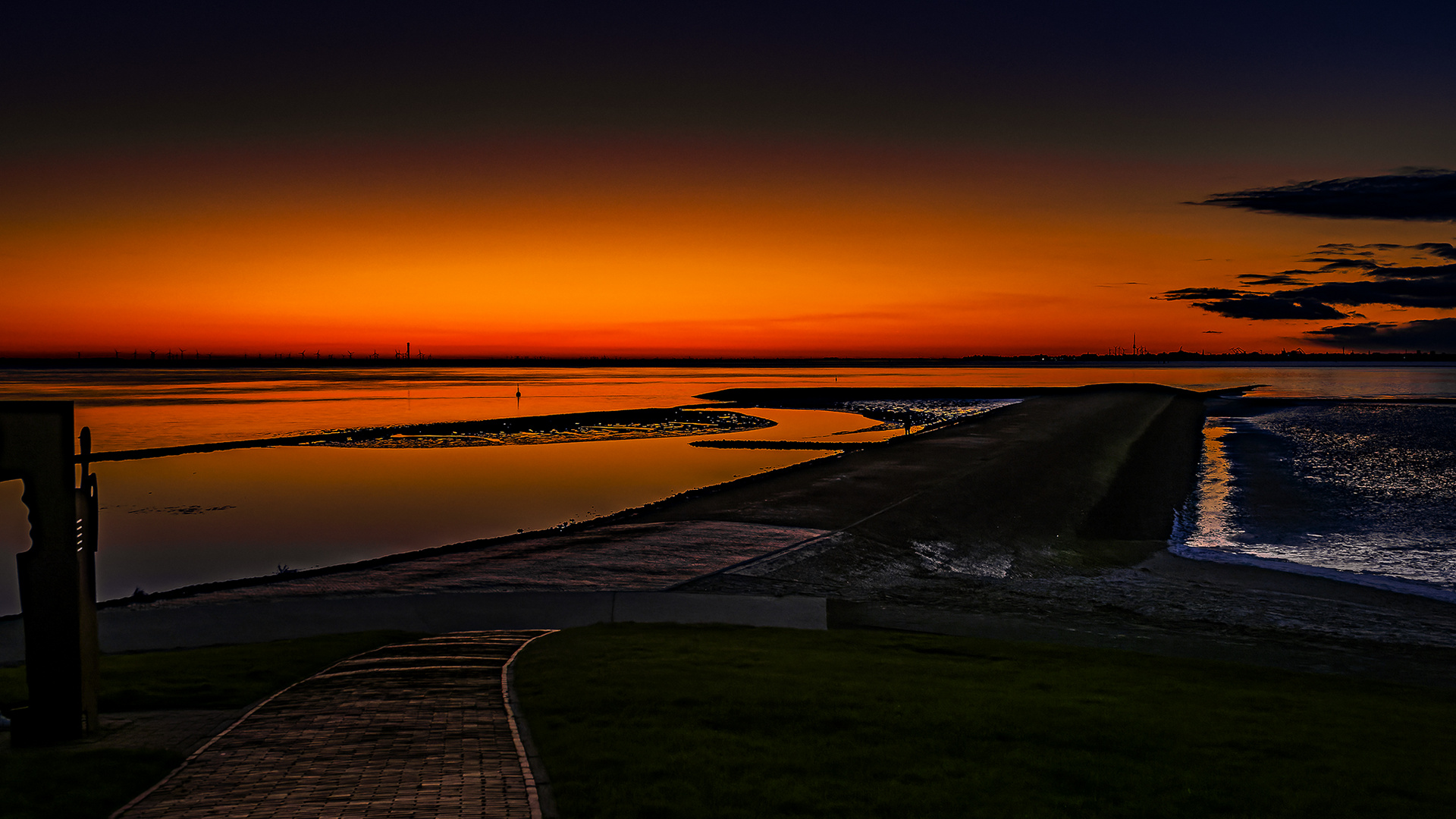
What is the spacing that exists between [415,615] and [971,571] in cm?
1388

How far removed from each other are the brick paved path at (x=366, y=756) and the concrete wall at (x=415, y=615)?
12.8ft

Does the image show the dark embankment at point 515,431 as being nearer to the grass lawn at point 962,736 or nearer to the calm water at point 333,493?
the calm water at point 333,493

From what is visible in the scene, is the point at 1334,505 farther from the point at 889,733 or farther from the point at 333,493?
the point at 333,493

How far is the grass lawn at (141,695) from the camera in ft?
22.3

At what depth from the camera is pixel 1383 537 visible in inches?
1128

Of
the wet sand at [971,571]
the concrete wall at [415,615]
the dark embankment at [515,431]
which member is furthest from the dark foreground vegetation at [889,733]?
the dark embankment at [515,431]

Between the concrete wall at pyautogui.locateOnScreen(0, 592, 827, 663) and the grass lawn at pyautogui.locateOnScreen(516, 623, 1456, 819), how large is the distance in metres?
2.89

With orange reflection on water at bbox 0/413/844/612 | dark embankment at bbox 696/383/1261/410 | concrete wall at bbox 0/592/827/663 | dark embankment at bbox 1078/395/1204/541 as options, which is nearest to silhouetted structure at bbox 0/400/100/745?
concrete wall at bbox 0/592/827/663

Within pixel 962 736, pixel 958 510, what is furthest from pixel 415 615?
pixel 958 510

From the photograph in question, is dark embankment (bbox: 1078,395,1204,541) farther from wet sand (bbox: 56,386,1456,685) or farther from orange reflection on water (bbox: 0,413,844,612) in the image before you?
orange reflection on water (bbox: 0,413,844,612)

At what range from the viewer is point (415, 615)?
15305 millimetres

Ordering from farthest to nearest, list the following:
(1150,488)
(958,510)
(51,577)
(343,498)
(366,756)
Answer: (1150,488)
(343,498)
(958,510)
(51,577)
(366,756)

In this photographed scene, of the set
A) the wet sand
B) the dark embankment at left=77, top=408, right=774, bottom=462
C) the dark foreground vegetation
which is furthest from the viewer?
the dark embankment at left=77, top=408, right=774, bottom=462

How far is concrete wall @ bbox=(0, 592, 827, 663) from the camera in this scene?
1380cm
